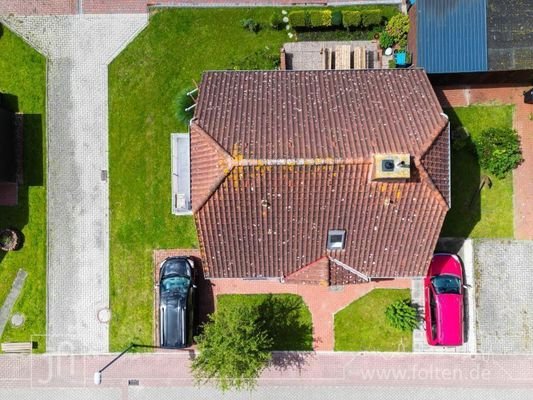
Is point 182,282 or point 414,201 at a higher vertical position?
point 414,201

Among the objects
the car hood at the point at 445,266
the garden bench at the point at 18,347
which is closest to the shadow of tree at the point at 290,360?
the car hood at the point at 445,266

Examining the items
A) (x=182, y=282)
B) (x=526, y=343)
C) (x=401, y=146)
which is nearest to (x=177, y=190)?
(x=182, y=282)

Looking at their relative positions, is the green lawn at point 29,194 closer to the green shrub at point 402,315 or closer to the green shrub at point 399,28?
the green shrub at point 402,315

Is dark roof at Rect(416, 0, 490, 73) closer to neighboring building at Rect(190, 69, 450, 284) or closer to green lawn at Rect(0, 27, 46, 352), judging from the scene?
neighboring building at Rect(190, 69, 450, 284)

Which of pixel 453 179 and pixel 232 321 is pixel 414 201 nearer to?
pixel 453 179

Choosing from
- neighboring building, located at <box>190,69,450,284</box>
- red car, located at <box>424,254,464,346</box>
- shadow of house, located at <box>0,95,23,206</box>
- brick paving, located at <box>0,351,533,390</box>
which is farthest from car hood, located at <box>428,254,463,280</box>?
shadow of house, located at <box>0,95,23,206</box>

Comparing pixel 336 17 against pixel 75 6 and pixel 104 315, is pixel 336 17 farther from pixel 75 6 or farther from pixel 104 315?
pixel 104 315

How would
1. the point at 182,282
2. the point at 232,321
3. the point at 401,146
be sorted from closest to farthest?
1. the point at 401,146
2. the point at 232,321
3. the point at 182,282
